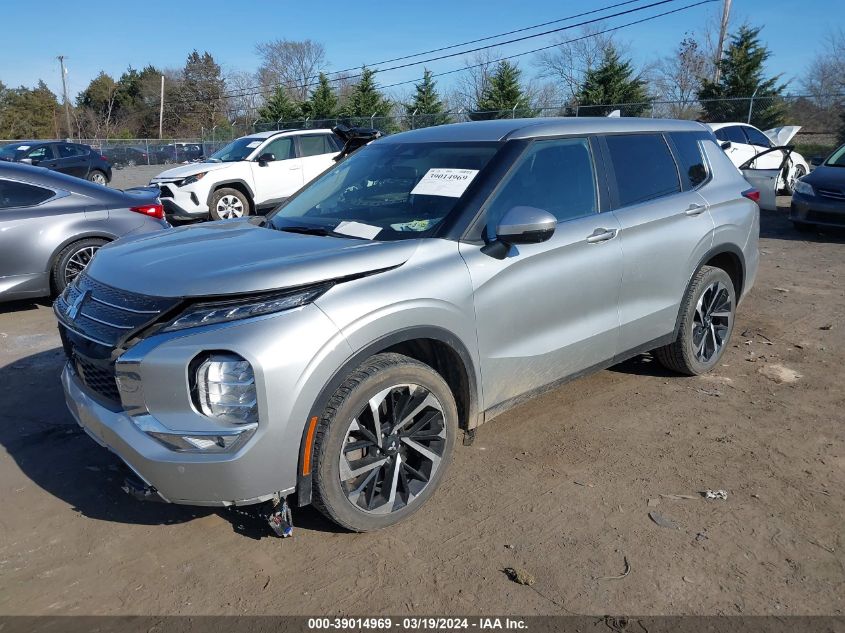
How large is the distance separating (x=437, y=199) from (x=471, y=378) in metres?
0.97

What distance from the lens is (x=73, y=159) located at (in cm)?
2158

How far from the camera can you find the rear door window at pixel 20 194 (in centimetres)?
683

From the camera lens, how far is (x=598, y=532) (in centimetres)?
321

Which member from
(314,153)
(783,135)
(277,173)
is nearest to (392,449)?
(277,173)

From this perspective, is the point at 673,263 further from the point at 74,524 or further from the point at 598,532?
the point at 74,524

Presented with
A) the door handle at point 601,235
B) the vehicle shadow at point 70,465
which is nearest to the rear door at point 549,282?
the door handle at point 601,235

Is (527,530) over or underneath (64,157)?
underneath

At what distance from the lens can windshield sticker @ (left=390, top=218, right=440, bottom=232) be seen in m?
3.49

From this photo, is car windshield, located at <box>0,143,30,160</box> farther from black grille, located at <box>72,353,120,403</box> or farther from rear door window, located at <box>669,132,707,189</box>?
rear door window, located at <box>669,132,707,189</box>

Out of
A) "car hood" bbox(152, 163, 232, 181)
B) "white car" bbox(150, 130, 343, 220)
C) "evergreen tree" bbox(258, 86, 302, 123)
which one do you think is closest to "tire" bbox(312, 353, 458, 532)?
"white car" bbox(150, 130, 343, 220)

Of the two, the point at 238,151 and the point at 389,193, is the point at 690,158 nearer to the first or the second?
the point at 389,193

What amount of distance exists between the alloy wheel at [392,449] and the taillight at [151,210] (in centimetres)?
541

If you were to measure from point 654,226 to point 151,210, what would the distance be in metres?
5.58

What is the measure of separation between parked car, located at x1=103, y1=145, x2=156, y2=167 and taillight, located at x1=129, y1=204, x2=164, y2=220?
3360cm
